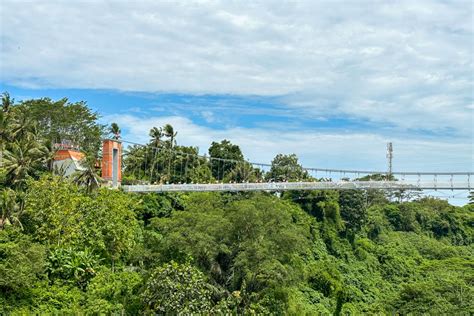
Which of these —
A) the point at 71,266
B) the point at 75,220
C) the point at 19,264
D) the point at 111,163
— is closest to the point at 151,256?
the point at 71,266

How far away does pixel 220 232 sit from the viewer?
20.8m

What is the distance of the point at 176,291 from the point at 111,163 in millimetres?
18749

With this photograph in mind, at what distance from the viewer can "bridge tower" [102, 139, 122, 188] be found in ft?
115

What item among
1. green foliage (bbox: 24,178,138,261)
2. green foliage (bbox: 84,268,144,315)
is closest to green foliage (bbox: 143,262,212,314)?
green foliage (bbox: 84,268,144,315)

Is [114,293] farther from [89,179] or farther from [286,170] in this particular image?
[286,170]

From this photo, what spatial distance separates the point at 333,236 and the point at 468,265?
377 inches

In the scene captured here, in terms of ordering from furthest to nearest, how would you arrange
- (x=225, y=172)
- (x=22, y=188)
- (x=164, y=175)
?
(x=225, y=172), (x=164, y=175), (x=22, y=188)

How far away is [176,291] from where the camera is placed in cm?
1816

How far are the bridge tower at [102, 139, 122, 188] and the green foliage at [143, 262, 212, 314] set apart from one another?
17206mm

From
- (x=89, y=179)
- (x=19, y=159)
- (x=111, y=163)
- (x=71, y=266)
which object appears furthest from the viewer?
(x=111, y=163)

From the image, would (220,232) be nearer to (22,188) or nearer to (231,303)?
(231,303)

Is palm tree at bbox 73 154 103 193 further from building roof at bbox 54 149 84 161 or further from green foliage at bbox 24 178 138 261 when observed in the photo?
building roof at bbox 54 149 84 161

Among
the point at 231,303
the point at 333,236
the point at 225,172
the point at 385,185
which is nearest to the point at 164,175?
the point at 225,172

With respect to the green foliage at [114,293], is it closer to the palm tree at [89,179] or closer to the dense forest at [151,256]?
the dense forest at [151,256]
